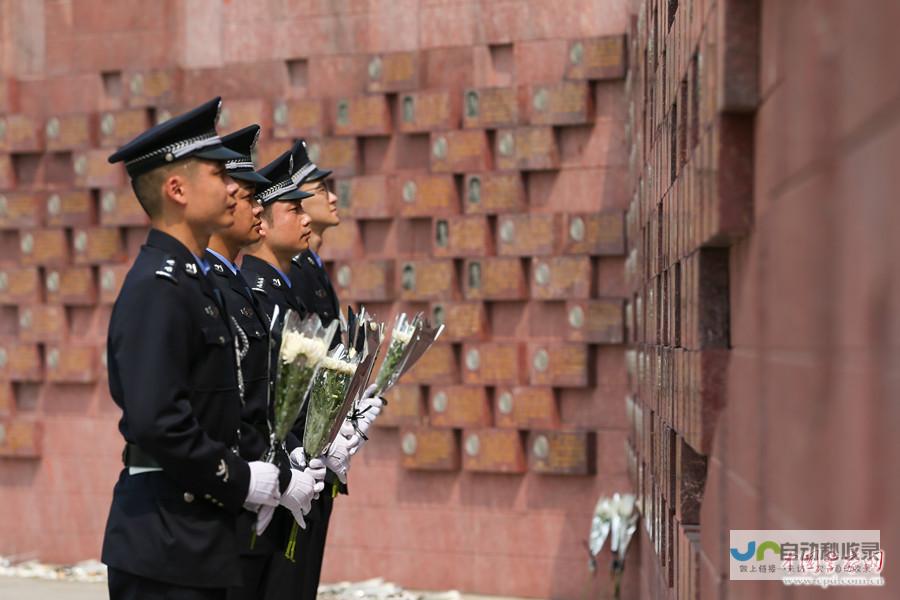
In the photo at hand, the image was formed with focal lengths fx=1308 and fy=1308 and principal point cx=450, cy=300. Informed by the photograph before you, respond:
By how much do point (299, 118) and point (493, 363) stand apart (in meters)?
Answer: 1.80

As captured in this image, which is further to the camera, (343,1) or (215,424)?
(343,1)

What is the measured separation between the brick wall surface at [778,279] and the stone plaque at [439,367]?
3.87 m

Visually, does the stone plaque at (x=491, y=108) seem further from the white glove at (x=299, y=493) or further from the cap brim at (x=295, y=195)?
the white glove at (x=299, y=493)

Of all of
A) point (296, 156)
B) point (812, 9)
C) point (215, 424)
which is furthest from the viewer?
point (296, 156)

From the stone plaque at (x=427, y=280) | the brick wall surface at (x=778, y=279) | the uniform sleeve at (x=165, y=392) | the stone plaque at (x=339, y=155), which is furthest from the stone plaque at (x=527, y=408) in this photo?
the uniform sleeve at (x=165, y=392)

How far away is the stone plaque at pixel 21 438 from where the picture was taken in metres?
7.79

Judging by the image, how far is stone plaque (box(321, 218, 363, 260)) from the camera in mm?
7305

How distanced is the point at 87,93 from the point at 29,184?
684 mm

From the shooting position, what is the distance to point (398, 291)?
23.7ft

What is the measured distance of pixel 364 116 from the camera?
287 inches

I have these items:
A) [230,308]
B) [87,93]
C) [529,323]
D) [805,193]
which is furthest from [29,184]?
[805,193]

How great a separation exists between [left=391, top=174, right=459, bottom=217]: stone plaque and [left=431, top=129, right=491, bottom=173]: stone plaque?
0.23ft

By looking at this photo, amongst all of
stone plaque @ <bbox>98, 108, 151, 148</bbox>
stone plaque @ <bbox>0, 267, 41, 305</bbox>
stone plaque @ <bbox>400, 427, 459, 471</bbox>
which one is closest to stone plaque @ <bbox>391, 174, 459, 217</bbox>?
stone plaque @ <bbox>400, 427, 459, 471</bbox>

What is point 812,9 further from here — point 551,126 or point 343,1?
point 343,1
